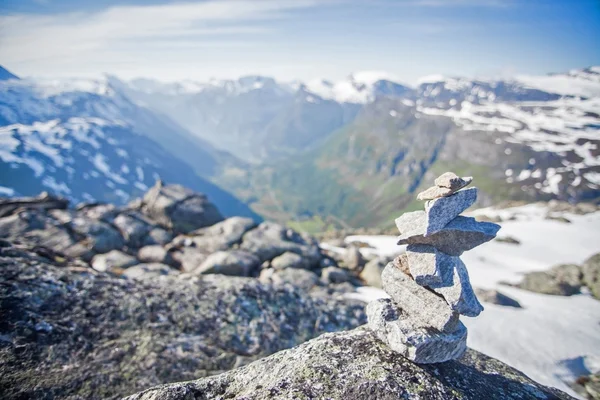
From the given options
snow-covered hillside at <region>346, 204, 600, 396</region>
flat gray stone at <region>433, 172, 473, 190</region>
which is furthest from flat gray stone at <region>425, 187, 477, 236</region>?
snow-covered hillside at <region>346, 204, 600, 396</region>

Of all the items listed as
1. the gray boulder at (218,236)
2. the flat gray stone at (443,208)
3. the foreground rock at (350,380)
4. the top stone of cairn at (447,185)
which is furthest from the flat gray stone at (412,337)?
the gray boulder at (218,236)

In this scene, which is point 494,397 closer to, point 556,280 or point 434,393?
point 434,393

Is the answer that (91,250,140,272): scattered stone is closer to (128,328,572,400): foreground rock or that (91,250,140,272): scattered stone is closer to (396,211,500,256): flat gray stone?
(128,328,572,400): foreground rock

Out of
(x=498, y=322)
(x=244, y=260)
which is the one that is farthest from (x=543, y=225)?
(x=244, y=260)

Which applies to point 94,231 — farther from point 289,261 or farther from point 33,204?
point 289,261

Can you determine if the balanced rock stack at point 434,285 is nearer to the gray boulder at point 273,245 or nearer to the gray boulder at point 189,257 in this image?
the gray boulder at point 189,257

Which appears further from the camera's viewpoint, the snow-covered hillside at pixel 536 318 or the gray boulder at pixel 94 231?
the gray boulder at pixel 94 231
